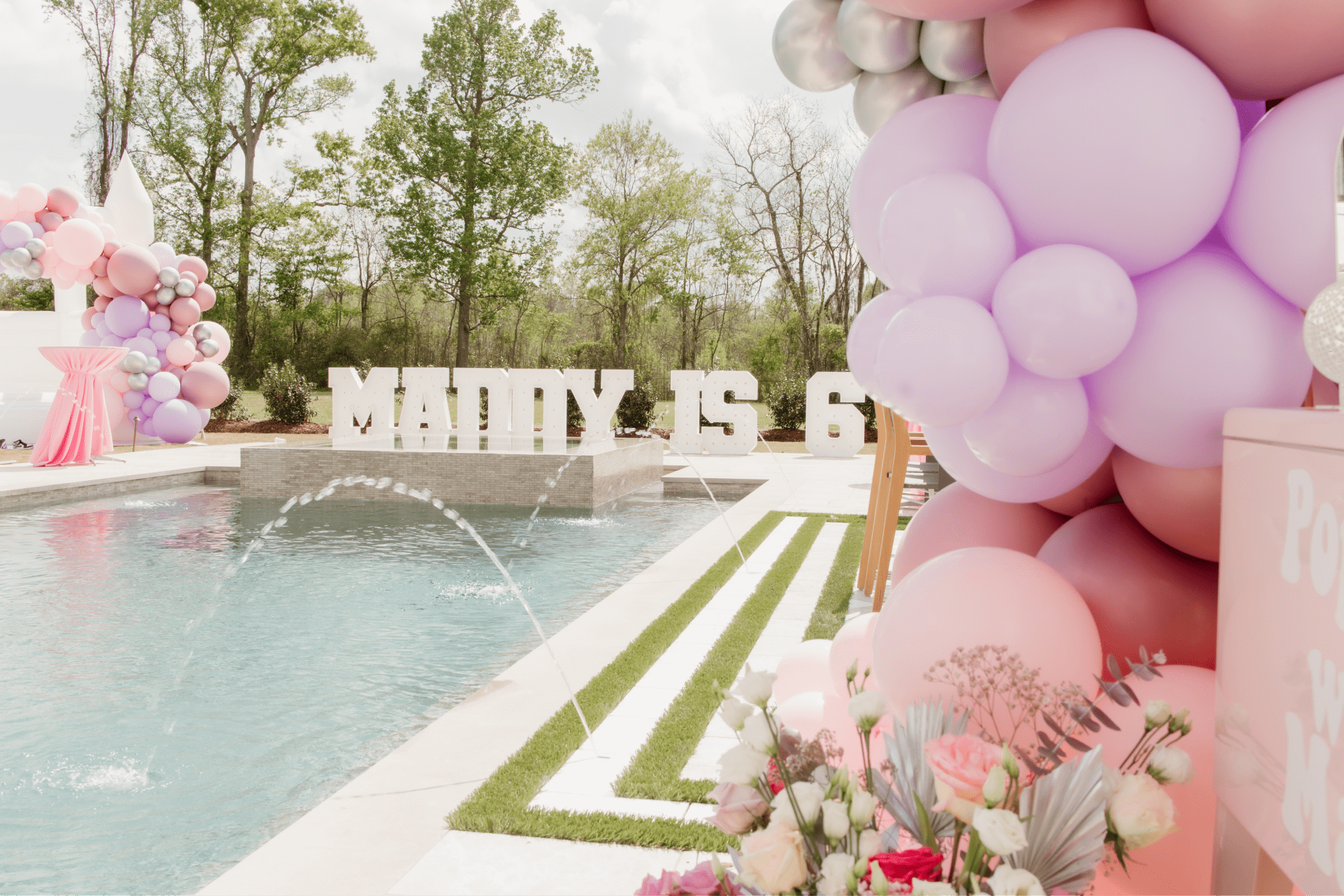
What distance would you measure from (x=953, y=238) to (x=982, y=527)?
687mm

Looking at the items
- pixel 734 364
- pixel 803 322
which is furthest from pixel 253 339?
pixel 803 322

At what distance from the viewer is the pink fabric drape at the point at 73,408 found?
1088 centimetres

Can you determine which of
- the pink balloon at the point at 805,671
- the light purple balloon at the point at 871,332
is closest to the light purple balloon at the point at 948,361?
the light purple balloon at the point at 871,332

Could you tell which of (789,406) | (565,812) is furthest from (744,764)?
(789,406)

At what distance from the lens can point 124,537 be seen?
24.3ft

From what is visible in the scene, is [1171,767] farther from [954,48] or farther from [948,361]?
[954,48]

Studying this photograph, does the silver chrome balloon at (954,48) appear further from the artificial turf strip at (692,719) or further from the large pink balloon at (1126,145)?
the artificial turf strip at (692,719)

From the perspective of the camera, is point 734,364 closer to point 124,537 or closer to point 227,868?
point 124,537

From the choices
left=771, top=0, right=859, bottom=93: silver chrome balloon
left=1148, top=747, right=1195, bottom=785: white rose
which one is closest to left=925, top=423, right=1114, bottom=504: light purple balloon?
left=1148, top=747, right=1195, bottom=785: white rose

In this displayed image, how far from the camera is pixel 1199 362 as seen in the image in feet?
3.83

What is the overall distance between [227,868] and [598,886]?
1068 mm

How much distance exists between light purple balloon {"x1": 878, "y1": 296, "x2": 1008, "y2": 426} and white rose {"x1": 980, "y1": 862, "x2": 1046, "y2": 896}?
0.59 meters

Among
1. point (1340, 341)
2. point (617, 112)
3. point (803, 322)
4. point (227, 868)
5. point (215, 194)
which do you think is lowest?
point (227, 868)

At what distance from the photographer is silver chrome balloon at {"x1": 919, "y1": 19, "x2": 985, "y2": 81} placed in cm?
153
